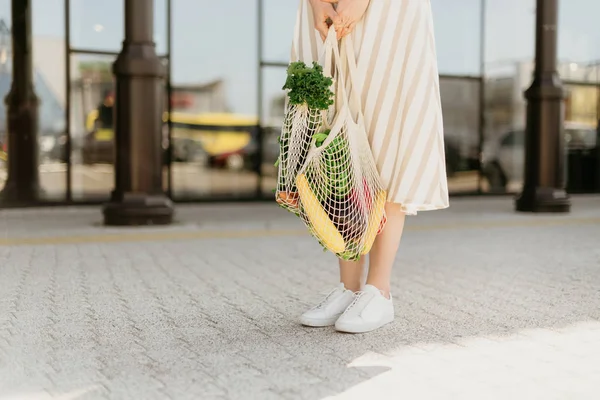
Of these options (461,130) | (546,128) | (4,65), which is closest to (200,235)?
(4,65)

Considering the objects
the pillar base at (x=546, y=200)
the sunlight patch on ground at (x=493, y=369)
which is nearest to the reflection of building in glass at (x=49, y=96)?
the pillar base at (x=546, y=200)

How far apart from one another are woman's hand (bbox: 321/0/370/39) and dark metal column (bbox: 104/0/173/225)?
453cm

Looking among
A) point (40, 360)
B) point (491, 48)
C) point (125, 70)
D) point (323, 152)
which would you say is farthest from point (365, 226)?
point (491, 48)

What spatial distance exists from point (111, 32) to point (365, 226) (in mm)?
7782

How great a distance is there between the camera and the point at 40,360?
9.44 ft

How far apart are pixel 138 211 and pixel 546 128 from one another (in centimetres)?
512

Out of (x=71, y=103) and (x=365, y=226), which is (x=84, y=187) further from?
(x=365, y=226)

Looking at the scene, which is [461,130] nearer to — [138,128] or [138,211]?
[138,128]

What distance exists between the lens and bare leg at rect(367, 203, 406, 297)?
3311mm

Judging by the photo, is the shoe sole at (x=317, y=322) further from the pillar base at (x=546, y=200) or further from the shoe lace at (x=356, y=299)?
the pillar base at (x=546, y=200)

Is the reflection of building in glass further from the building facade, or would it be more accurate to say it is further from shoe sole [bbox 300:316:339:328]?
shoe sole [bbox 300:316:339:328]

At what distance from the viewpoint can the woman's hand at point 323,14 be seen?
10.3ft

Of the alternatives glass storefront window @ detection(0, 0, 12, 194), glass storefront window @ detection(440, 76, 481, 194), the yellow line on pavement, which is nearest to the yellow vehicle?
glass storefront window @ detection(0, 0, 12, 194)

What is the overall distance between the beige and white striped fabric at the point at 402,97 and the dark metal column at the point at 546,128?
6679 mm
